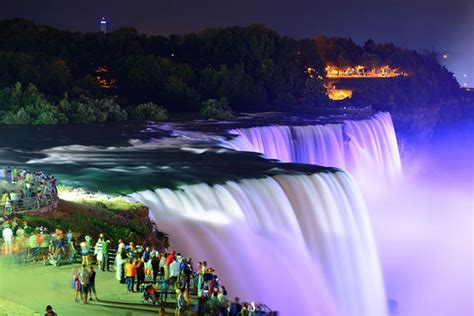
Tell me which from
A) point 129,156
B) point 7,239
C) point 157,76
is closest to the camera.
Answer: point 7,239

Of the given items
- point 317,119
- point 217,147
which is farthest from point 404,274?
point 317,119

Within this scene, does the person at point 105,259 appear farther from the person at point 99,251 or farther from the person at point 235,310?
the person at point 235,310

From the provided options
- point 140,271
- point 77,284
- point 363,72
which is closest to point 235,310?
point 140,271

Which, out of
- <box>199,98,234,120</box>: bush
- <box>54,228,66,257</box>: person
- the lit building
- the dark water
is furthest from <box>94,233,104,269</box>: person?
the lit building

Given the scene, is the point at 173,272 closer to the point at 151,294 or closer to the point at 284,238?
the point at 151,294

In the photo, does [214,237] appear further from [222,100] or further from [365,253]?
[222,100]

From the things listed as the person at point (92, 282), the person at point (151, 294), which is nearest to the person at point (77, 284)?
the person at point (92, 282)
